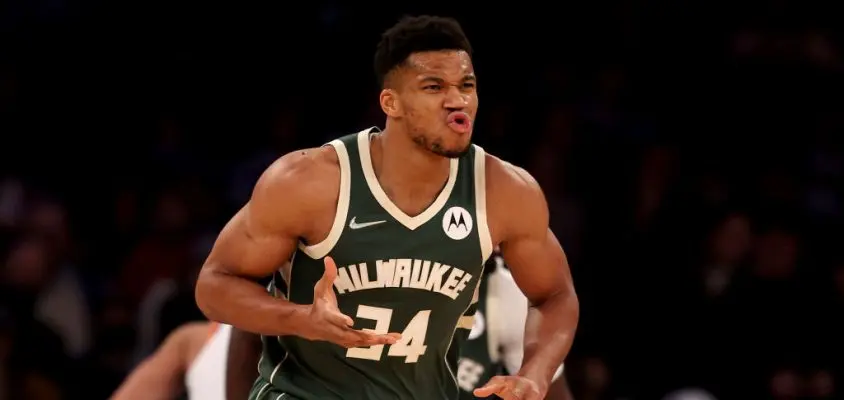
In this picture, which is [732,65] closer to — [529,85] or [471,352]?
[529,85]

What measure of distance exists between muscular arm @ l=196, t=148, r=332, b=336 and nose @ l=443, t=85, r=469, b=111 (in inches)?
15.4

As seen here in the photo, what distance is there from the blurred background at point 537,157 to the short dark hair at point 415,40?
10.9ft

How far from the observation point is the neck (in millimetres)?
4328

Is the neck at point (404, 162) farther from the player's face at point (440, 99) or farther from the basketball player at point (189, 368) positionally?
the basketball player at point (189, 368)

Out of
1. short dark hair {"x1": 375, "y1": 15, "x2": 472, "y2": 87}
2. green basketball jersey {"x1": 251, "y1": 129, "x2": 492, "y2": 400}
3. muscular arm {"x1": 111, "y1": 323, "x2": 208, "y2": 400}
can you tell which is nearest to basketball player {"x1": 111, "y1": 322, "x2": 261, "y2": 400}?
muscular arm {"x1": 111, "y1": 323, "x2": 208, "y2": 400}

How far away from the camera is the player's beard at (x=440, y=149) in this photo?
4203 millimetres

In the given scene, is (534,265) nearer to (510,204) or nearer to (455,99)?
(510,204)

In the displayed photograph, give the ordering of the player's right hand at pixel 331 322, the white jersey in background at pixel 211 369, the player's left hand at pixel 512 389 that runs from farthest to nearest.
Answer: the white jersey in background at pixel 211 369 → the player's left hand at pixel 512 389 → the player's right hand at pixel 331 322

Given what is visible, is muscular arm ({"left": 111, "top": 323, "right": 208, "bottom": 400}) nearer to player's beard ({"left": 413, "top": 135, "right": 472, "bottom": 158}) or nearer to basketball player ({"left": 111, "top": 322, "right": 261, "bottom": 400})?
basketball player ({"left": 111, "top": 322, "right": 261, "bottom": 400})

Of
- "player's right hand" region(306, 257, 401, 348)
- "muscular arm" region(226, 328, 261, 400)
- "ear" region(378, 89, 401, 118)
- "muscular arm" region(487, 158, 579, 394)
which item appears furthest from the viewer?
"muscular arm" region(226, 328, 261, 400)

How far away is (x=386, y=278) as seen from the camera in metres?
4.27

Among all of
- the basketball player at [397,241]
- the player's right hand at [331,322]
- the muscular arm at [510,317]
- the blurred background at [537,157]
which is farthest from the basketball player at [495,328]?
the blurred background at [537,157]

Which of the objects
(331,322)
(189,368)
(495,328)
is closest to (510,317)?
(495,328)

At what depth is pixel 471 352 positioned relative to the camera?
550cm
